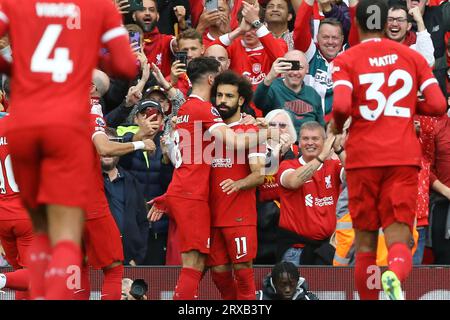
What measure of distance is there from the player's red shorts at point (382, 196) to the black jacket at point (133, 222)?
3.57 metres

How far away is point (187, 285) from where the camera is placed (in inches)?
439

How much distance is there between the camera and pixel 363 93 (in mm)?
9305

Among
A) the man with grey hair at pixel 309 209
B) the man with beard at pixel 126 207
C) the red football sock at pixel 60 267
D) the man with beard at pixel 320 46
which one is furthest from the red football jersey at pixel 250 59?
the red football sock at pixel 60 267

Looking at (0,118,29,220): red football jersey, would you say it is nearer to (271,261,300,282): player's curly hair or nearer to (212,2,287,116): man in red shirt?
(271,261,300,282): player's curly hair

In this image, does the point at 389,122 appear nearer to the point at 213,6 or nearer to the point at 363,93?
the point at 363,93

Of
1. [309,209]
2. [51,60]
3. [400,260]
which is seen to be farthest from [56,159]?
[309,209]

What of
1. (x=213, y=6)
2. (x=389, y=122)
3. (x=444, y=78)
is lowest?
(x=389, y=122)

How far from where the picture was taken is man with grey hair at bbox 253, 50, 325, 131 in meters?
13.5

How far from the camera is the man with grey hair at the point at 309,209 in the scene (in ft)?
40.9

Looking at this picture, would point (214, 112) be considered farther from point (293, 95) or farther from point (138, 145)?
point (293, 95)

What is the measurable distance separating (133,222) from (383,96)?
159 inches
